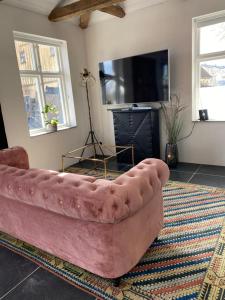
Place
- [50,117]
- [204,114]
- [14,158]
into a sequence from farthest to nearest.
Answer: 1. [50,117]
2. [204,114]
3. [14,158]

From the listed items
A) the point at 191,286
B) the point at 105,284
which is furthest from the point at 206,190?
the point at 105,284

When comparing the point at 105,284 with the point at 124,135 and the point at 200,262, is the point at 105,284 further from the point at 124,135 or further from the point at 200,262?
the point at 124,135

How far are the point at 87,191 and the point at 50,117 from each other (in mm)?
3104

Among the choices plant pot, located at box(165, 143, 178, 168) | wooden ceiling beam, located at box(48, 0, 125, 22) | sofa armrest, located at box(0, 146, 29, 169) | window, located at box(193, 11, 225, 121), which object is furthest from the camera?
plant pot, located at box(165, 143, 178, 168)

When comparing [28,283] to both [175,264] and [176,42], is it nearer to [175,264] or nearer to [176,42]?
[175,264]

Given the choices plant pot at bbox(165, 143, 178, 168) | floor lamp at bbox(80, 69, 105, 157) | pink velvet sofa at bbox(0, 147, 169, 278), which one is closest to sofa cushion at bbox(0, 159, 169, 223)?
pink velvet sofa at bbox(0, 147, 169, 278)

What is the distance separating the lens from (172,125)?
3.96 metres

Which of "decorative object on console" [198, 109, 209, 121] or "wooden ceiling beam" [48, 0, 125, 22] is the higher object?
"wooden ceiling beam" [48, 0, 125, 22]

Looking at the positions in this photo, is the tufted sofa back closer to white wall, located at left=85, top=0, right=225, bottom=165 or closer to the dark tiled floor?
the dark tiled floor

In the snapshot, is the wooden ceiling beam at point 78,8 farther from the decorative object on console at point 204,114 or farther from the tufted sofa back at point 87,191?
the tufted sofa back at point 87,191

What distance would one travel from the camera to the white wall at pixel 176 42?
3.55 metres

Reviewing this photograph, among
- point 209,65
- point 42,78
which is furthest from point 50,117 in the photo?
point 209,65

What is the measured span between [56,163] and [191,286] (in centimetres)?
308

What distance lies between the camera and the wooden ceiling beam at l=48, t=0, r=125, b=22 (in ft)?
10.6
